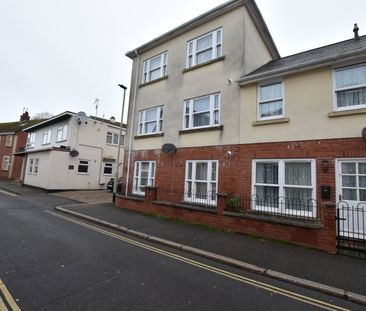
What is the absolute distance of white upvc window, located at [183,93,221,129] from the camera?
10.7 m

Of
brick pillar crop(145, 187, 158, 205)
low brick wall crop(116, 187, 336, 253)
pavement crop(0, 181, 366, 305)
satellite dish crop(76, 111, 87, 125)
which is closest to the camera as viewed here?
pavement crop(0, 181, 366, 305)

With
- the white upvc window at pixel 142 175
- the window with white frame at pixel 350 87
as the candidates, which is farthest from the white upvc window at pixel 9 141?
the window with white frame at pixel 350 87

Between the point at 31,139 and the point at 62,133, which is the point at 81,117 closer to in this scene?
the point at 62,133

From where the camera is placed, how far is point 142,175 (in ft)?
43.4

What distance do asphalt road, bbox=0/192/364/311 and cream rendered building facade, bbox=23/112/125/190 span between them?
1390 centimetres

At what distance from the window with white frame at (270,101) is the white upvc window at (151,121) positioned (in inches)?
225

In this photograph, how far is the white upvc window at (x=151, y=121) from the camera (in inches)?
510

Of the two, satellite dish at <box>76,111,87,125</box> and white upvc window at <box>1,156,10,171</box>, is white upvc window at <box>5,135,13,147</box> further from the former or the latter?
satellite dish at <box>76,111,87,125</box>

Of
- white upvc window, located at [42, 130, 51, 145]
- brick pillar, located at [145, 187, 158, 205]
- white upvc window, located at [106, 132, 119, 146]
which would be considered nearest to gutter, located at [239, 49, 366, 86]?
brick pillar, located at [145, 187, 158, 205]

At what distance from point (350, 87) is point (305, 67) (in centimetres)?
164

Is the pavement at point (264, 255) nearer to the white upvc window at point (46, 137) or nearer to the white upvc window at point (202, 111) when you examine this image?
the white upvc window at point (202, 111)

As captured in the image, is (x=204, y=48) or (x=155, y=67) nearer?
(x=204, y=48)

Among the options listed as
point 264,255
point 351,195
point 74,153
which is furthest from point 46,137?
→ point 351,195

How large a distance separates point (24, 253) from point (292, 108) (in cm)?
959
